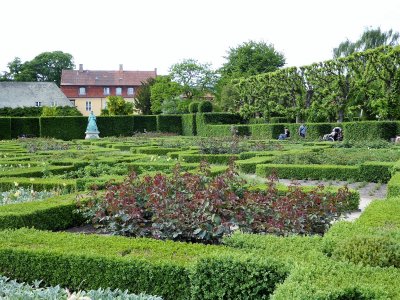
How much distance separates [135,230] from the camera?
6.30 metres

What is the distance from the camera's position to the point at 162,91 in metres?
58.1

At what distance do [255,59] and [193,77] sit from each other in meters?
7.90

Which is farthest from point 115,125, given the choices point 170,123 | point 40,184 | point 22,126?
point 40,184

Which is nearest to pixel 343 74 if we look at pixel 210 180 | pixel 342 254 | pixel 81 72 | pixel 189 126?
pixel 189 126

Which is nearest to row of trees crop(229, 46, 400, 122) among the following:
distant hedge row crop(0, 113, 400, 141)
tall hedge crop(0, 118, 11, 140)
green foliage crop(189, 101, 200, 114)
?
distant hedge row crop(0, 113, 400, 141)

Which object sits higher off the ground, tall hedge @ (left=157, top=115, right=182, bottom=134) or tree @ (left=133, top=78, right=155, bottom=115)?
tree @ (left=133, top=78, right=155, bottom=115)

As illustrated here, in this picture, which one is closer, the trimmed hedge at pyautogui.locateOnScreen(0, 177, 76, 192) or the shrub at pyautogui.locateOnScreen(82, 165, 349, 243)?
the shrub at pyautogui.locateOnScreen(82, 165, 349, 243)

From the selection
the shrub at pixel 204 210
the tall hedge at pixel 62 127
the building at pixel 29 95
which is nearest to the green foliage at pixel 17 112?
the building at pixel 29 95

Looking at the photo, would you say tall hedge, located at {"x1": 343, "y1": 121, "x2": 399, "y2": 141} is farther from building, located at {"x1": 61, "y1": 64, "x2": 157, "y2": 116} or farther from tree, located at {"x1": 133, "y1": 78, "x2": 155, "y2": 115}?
building, located at {"x1": 61, "y1": 64, "x2": 157, "y2": 116}

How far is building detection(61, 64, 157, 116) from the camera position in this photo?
76250 mm

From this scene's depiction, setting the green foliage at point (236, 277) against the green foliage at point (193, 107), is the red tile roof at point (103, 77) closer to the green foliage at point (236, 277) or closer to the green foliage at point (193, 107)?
the green foliage at point (193, 107)

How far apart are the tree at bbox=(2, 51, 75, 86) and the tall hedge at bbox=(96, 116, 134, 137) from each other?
3684 cm

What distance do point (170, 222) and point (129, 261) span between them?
152 centimetres

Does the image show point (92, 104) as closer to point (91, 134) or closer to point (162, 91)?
point (162, 91)
